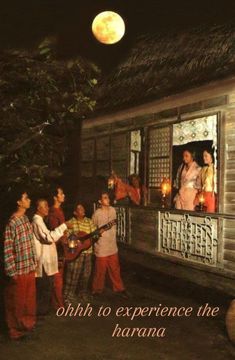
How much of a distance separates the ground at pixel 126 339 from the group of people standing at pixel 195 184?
2148mm

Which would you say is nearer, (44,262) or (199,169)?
(44,262)

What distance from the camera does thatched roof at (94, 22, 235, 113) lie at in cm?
979

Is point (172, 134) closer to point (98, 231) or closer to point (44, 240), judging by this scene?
point (98, 231)

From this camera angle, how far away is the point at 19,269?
279 inches

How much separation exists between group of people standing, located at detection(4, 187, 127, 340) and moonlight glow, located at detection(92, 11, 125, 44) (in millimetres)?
4265

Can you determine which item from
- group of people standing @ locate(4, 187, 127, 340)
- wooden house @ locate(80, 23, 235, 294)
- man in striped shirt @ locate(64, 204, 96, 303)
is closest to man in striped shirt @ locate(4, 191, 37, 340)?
group of people standing @ locate(4, 187, 127, 340)

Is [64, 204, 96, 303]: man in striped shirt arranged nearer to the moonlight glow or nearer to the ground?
the ground

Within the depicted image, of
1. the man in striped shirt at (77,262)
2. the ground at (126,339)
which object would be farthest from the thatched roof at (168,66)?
the ground at (126,339)

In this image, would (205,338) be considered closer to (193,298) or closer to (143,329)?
(143,329)

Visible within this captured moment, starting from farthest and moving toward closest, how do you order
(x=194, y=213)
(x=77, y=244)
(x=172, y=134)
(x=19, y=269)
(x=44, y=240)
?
(x=172, y=134), (x=194, y=213), (x=77, y=244), (x=44, y=240), (x=19, y=269)

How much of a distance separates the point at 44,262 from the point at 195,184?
4460 mm

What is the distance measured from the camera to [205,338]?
739 cm

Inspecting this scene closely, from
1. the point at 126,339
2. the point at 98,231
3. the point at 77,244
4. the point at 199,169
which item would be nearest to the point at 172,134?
the point at 199,169

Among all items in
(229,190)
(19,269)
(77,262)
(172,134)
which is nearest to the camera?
(19,269)
